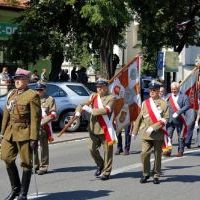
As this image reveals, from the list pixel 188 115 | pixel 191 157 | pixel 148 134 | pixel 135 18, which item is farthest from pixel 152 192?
pixel 135 18

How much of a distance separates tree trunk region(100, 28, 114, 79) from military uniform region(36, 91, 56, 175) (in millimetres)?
14490

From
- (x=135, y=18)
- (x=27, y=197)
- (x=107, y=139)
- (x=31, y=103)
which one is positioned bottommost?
(x=27, y=197)

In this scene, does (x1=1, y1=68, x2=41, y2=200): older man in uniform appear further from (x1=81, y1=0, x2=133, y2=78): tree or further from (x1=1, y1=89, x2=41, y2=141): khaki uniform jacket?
(x1=81, y1=0, x2=133, y2=78): tree

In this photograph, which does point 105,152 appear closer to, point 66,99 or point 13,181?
point 13,181

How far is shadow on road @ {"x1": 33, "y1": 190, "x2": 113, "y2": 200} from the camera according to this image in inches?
362

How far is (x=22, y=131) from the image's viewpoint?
29.1ft

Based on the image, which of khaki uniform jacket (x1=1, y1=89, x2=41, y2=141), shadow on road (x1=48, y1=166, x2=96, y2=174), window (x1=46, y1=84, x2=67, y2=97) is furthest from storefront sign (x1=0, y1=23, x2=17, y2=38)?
khaki uniform jacket (x1=1, y1=89, x2=41, y2=141)

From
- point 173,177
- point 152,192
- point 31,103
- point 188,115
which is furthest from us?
point 188,115

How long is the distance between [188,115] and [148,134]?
5.09m

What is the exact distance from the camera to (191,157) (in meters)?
14.0

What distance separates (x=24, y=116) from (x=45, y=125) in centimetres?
284

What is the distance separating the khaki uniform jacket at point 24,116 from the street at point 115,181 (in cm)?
103

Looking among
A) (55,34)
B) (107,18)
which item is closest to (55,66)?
(55,34)

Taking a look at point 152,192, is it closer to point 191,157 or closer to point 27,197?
point 27,197
